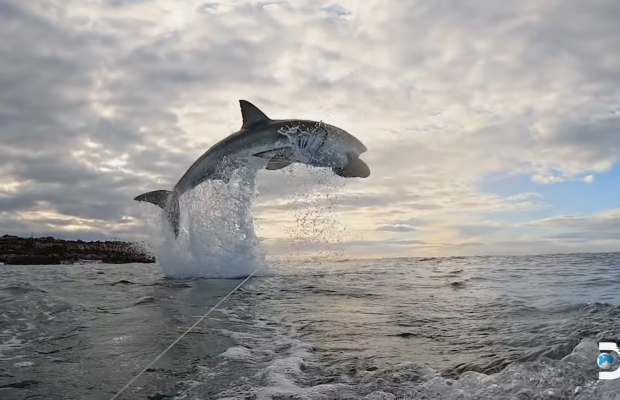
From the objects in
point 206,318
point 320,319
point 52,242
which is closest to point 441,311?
point 320,319

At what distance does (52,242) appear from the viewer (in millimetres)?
33562

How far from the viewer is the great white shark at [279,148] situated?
1127 cm

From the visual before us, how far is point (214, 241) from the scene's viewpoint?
15.1m

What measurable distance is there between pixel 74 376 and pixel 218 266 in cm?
1034

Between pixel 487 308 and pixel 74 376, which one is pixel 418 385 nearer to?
pixel 74 376

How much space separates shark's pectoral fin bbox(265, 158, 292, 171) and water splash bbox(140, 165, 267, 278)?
238cm

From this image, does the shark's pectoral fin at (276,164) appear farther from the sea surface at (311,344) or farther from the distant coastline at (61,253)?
the distant coastline at (61,253)

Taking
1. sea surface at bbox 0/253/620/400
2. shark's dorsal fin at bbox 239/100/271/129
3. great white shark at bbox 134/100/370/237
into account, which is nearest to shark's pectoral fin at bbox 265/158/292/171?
great white shark at bbox 134/100/370/237

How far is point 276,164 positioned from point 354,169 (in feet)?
6.68

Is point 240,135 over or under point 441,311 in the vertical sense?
over

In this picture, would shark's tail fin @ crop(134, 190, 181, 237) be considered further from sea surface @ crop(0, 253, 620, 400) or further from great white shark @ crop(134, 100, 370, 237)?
sea surface @ crop(0, 253, 620, 400)

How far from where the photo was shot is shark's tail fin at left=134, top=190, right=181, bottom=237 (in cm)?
1324

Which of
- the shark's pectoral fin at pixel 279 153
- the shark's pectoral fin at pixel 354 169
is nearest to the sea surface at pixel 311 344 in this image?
the shark's pectoral fin at pixel 354 169

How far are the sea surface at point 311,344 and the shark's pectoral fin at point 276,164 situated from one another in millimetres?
3215
